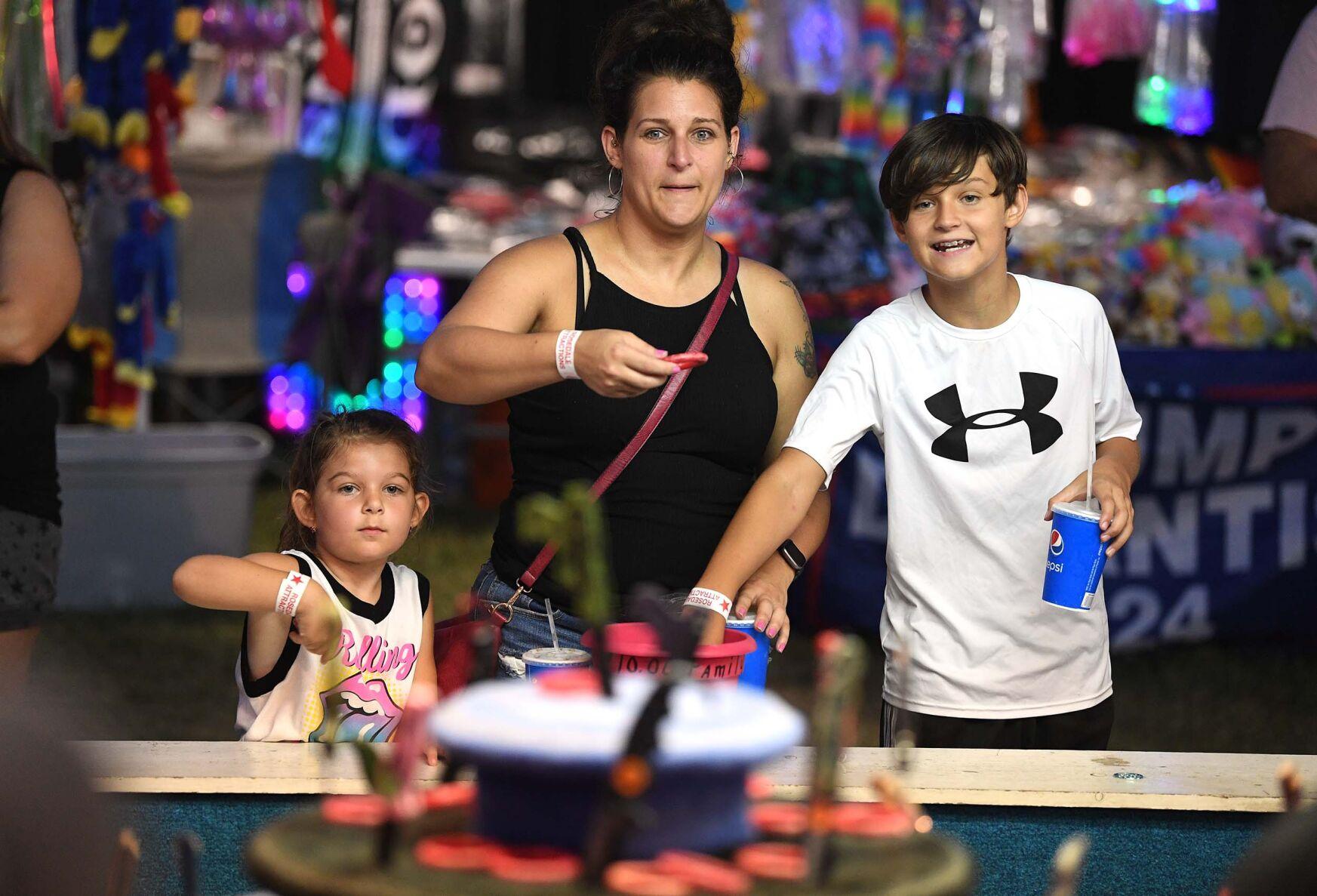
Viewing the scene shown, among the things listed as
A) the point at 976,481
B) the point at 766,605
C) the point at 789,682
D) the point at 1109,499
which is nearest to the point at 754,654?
the point at 766,605

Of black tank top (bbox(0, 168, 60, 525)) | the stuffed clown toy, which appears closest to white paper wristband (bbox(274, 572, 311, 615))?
black tank top (bbox(0, 168, 60, 525))

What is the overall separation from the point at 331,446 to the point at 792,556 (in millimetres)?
804

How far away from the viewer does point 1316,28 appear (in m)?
3.66

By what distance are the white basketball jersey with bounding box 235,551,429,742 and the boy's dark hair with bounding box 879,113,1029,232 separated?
1110mm

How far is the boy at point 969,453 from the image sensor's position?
2.49 m

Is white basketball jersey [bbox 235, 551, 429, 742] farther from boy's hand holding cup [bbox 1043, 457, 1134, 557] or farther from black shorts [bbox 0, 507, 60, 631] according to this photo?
boy's hand holding cup [bbox 1043, 457, 1134, 557]

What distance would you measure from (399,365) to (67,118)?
6.93 ft

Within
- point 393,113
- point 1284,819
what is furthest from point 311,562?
point 393,113

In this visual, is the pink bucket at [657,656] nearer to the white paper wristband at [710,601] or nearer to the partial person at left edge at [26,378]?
the white paper wristband at [710,601]

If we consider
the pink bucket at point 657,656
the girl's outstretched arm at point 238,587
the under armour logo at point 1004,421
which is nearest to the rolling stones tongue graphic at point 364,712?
the girl's outstretched arm at point 238,587

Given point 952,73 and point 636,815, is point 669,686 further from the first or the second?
point 952,73

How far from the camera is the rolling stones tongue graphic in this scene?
2.48 metres

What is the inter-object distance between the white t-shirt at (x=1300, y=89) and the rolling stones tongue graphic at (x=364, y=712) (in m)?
2.56

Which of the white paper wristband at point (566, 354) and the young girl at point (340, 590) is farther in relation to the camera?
the young girl at point (340, 590)
